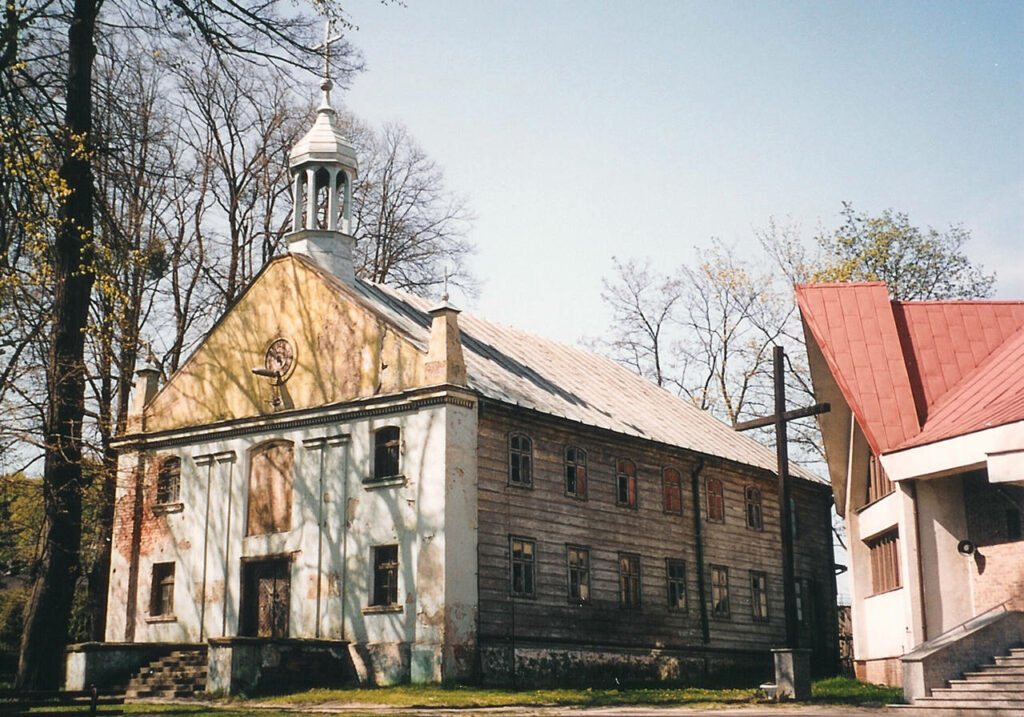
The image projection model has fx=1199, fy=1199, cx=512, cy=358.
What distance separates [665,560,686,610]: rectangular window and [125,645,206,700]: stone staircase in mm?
11938

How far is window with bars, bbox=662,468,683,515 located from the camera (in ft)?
105

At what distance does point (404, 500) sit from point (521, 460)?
10.3 ft

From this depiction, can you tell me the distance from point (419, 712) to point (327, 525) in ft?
27.9

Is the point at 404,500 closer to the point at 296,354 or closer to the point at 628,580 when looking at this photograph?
the point at 296,354

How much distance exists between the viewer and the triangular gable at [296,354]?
88.2 feet

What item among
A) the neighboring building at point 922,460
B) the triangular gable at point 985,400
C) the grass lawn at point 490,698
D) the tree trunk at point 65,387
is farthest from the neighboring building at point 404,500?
the triangular gable at point 985,400

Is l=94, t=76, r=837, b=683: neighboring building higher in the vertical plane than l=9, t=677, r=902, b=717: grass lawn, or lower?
higher

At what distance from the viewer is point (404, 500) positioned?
25.6 metres

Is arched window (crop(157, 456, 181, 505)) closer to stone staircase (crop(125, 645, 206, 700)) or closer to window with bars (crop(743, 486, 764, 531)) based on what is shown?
stone staircase (crop(125, 645, 206, 700))

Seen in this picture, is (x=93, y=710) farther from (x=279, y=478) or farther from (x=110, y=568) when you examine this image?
(x=110, y=568)

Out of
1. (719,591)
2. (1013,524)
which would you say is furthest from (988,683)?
(719,591)

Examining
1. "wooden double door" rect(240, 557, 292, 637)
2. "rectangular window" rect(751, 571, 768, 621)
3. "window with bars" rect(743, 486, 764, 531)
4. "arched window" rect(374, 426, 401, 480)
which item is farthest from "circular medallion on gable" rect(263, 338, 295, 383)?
"rectangular window" rect(751, 571, 768, 621)

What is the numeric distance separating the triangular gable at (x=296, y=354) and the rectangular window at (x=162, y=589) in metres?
3.52

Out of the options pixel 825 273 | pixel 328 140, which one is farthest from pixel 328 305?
pixel 825 273
